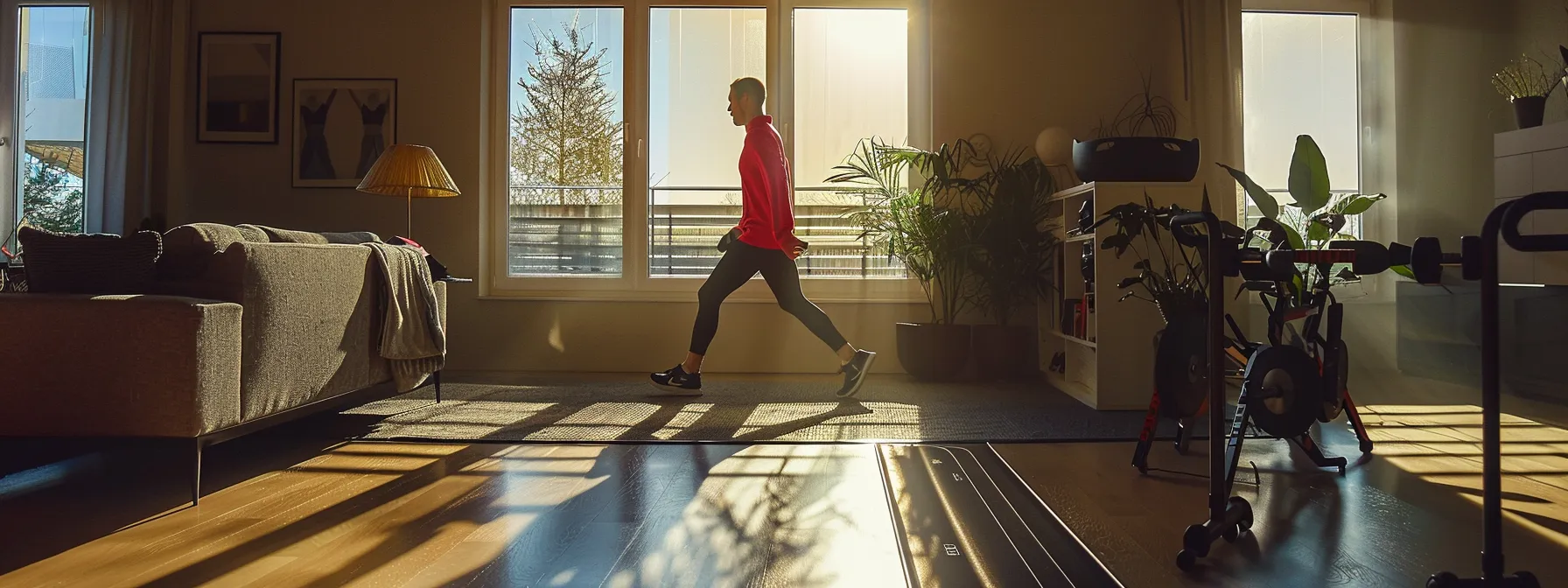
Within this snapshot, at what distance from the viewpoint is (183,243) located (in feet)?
7.25

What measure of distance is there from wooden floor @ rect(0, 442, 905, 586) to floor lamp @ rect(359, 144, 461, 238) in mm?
1940

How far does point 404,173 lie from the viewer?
4.22m

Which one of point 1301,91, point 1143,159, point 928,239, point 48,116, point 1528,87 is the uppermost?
point 1301,91

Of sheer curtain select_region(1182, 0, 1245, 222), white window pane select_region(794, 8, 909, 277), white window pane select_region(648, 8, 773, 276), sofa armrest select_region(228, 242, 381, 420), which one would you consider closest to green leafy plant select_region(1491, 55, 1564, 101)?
sheer curtain select_region(1182, 0, 1245, 222)

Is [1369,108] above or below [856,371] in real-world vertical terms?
above

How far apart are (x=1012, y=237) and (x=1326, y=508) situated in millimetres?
2380

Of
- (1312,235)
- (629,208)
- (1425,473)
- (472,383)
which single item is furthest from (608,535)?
(629,208)

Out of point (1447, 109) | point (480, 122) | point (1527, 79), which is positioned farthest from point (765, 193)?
point (1447, 109)

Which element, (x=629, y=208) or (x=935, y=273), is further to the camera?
(x=629, y=208)

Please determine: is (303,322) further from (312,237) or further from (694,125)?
(694,125)

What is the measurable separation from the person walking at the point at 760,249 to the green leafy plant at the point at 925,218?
2.30 ft

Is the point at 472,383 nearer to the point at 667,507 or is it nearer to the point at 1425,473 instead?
the point at 667,507

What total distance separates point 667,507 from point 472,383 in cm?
269

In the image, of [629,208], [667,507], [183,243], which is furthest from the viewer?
[629,208]
